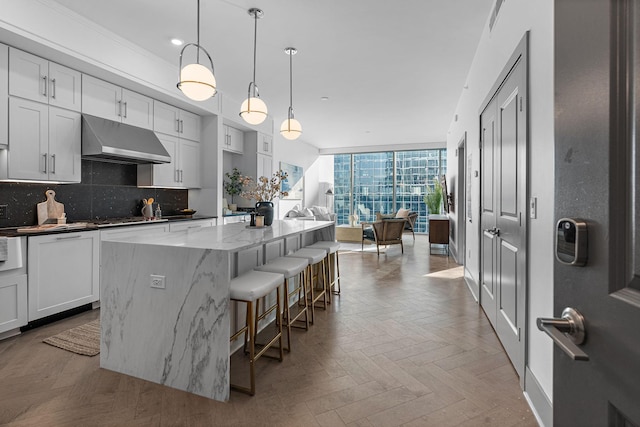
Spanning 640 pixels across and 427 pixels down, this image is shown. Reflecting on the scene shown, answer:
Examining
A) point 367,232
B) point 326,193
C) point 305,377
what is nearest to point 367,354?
point 305,377

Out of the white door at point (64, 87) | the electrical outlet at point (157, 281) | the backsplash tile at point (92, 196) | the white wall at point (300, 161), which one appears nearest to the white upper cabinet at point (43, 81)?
the white door at point (64, 87)

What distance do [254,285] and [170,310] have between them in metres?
0.55

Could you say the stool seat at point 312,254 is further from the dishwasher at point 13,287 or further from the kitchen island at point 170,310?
the dishwasher at point 13,287

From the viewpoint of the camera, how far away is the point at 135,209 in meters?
4.90

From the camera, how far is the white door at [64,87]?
11.3ft

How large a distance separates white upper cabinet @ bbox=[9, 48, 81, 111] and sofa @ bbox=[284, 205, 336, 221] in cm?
497

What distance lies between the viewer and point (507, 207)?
98.8 inches

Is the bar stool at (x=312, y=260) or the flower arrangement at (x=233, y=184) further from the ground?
the flower arrangement at (x=233, y=184)

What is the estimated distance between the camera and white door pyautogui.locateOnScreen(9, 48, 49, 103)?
3.11 metres

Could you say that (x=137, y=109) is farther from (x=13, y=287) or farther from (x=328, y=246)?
(x=328, y=246)

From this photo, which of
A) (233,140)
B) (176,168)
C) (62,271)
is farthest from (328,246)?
(233,140)

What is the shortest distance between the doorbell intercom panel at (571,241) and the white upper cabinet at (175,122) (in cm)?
503

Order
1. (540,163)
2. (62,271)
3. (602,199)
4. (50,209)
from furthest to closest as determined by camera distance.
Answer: (50,209) → (62,271) → (540,163) → (602,199)

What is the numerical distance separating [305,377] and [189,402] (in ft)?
2.36
